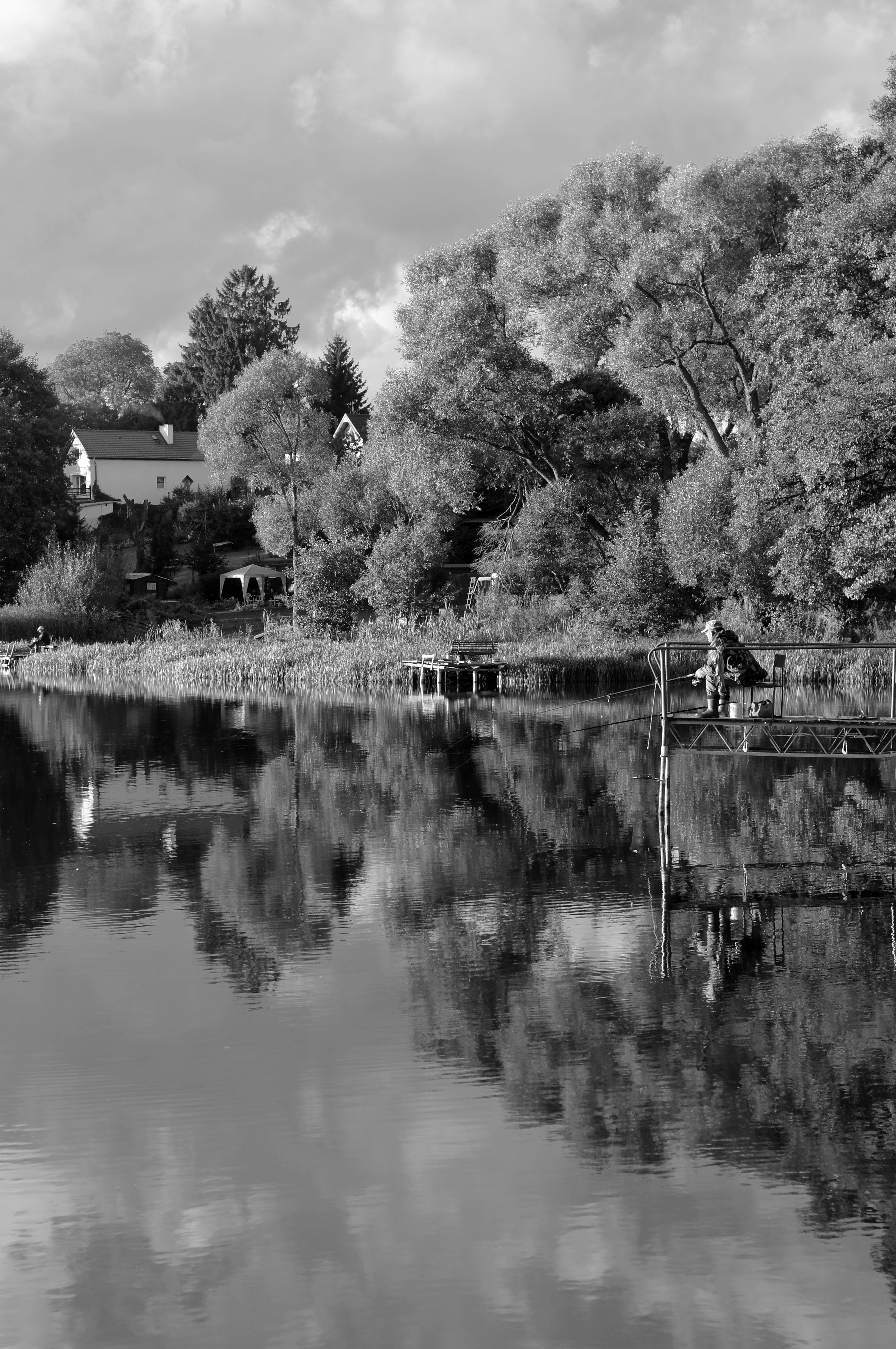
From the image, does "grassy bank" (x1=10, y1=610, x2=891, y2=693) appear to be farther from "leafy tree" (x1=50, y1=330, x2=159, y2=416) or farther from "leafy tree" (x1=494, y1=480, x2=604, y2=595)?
"leafy tree" (x1=50, y1=330, x2=159, y2=416)

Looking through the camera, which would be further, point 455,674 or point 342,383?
point 342,383

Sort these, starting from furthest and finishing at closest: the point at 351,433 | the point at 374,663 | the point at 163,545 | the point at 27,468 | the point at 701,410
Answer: the point at 351,433
the point at 163,545
the point at 27,468
the point at 701,410
the point at 374,663

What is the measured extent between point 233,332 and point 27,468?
115ft

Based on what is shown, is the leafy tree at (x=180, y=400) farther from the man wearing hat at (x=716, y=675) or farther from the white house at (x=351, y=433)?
the man wearing hat at (x=716, y=675)

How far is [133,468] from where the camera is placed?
103 meters

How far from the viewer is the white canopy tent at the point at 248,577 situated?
7788 cm

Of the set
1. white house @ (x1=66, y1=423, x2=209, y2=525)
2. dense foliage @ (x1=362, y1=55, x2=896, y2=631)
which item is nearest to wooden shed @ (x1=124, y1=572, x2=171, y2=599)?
white house @ (x1=66, y1=423, x2=209, y2=525)

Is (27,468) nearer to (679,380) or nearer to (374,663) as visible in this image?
(374,663)

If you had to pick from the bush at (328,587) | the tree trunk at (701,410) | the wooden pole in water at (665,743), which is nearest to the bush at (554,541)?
the tree trunk at (701,410)

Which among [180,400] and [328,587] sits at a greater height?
[180,400]

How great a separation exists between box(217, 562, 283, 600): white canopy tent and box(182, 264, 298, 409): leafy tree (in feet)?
98.0

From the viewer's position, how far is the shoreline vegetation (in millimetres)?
44906

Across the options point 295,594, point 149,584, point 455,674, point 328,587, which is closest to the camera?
point 455,674

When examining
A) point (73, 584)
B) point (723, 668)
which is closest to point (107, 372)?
point (73, 584)
